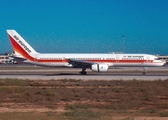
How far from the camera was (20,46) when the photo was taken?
49656 millimetres

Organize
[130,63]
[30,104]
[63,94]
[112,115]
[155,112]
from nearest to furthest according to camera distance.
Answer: [112,115] → [155,112] → [30,104] → [63,94] → [130,63]

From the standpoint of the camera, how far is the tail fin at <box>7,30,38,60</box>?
161 ft

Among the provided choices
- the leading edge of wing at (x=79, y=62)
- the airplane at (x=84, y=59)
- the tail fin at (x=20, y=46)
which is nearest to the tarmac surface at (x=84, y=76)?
the airplane at (x=84, y=59)

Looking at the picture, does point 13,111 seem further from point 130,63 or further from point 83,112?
point 130,63

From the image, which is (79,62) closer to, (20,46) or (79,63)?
(79,63)

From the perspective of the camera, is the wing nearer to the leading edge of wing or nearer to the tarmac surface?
the leading edge of wing

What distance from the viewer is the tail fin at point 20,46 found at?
49000 millimetres

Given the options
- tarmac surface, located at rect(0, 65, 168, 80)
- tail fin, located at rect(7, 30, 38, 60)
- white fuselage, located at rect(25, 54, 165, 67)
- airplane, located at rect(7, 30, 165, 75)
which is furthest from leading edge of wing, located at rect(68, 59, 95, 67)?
tail fin, located at rect(7, 30, 38, 60)

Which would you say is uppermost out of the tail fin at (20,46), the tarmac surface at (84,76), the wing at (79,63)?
the tail fin at (20,46)

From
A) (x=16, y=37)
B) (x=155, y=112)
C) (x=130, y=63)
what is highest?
(x=16, y=37)

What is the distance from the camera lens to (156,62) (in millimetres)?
48562

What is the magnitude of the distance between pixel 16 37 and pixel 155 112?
118ft

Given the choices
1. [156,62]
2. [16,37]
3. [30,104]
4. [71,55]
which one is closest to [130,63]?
[156,62]

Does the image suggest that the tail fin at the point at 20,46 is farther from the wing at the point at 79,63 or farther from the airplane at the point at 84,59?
the wing at the point at 79,63
